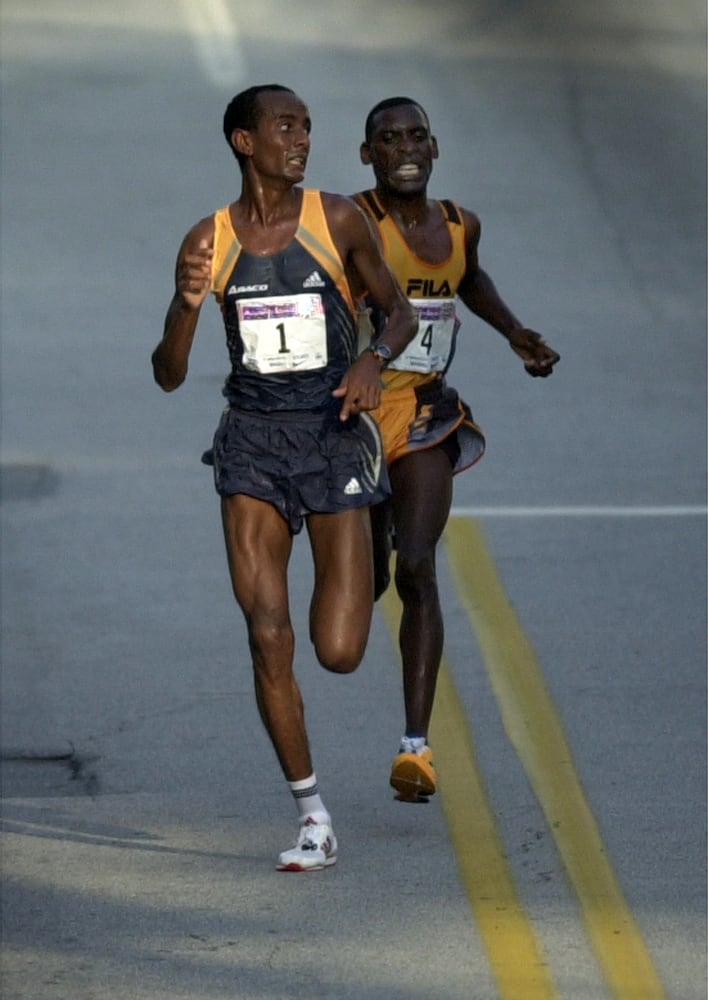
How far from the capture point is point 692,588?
10.5m

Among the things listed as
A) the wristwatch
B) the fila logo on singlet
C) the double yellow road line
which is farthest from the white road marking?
the wristwatch

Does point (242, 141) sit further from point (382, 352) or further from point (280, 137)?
point (382, 352)

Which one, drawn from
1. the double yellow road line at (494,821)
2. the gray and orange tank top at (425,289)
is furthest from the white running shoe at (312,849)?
the gray and orange tank top at (425,289)

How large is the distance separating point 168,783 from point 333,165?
11796 millimetres

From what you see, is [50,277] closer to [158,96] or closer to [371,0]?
[158,96]

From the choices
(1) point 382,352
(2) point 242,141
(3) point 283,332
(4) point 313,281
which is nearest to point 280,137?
(2) point 242,141

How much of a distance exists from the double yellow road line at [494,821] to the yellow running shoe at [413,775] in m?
0.28

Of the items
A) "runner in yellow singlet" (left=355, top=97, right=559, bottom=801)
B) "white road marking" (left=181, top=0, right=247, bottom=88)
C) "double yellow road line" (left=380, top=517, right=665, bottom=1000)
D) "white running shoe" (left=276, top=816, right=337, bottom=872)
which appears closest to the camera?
"double yellow road line" (left=380, top=517, right=665, bottom=1000)

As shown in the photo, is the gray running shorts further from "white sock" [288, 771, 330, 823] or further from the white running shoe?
the white running shoe

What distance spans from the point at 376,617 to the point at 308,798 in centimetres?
340

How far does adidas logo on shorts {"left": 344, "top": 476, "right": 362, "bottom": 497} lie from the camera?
686 cm

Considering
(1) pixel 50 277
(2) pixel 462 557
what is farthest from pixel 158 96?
(2) pixel 462 557

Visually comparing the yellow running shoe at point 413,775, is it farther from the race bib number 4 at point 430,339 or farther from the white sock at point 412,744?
the race bib number 4 at point 430,339

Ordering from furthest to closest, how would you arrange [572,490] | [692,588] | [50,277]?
[50,277] → [572,490] → [692,588]
